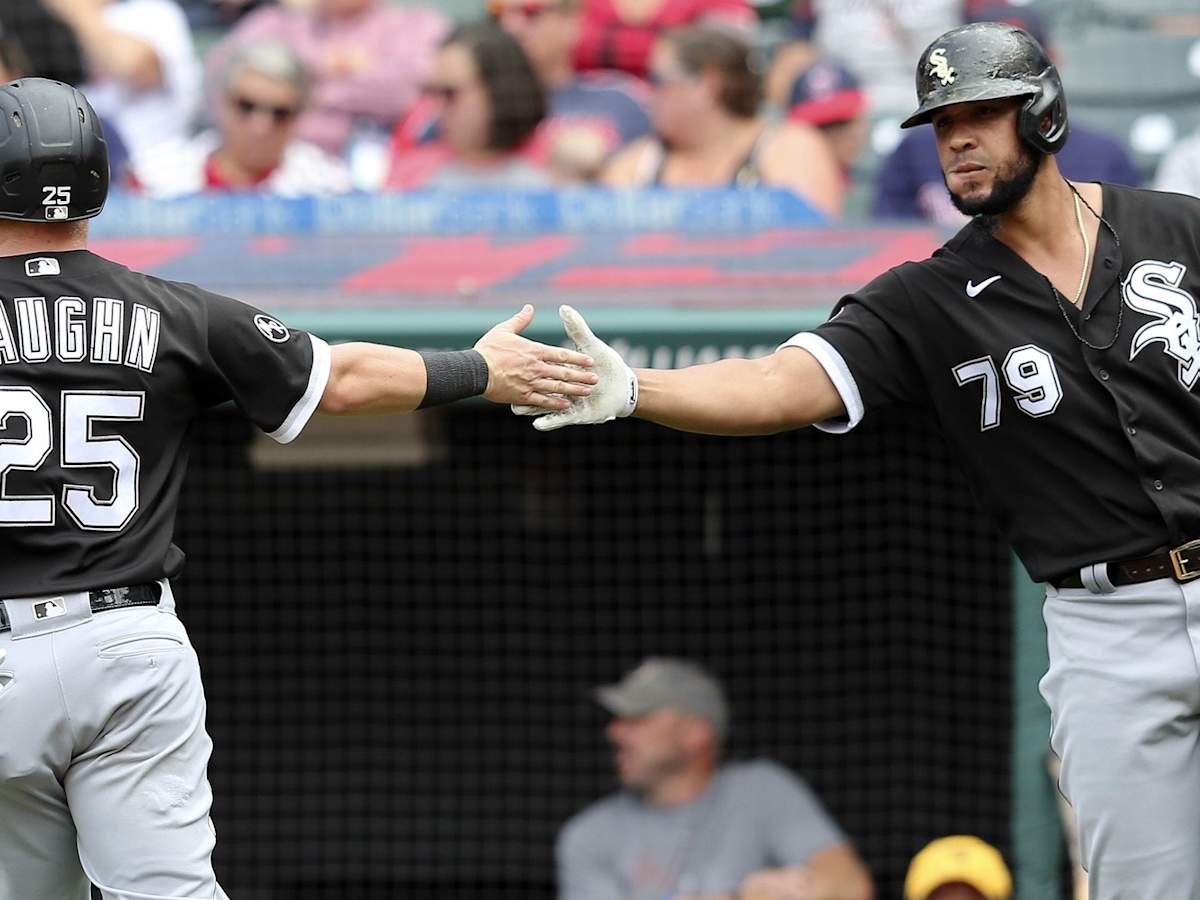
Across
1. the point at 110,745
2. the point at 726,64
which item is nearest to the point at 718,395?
the point at 110,745

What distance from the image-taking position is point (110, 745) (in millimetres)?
2754

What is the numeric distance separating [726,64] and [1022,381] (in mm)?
2851

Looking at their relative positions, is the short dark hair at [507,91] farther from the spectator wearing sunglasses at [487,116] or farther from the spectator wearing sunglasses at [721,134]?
the spectator wearing sunglasses at [721,134]

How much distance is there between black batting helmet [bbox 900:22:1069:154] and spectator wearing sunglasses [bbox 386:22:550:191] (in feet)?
9.02

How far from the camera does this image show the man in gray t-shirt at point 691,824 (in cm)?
526

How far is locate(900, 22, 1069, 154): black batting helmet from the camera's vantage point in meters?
3.03

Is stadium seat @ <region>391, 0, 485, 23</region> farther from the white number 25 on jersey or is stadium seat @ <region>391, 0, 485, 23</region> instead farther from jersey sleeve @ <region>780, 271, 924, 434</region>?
the white number 25 on jersey

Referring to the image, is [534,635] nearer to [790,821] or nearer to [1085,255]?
[790,821]

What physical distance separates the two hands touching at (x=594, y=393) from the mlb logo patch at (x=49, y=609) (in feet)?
2.95

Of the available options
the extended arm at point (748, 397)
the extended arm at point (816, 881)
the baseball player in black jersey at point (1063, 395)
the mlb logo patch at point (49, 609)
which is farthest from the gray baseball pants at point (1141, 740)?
the extended arm at point (816, 881)

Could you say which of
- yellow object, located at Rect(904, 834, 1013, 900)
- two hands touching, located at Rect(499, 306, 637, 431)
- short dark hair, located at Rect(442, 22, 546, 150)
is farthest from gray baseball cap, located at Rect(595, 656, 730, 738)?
two hands touching, located at Rect(499, 306, 637, 431)

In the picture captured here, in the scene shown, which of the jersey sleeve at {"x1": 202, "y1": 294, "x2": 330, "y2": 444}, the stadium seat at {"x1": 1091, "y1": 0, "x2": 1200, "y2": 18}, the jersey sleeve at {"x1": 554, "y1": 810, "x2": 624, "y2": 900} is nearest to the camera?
the jersey sleeve at {"x1": 202, "y1": 294, "x2": 330, "y2": 444}

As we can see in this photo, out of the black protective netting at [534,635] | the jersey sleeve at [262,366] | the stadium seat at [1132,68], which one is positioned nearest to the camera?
the jersey sleeve at [262,366]

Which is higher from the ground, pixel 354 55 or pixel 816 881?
pixel 354 55
